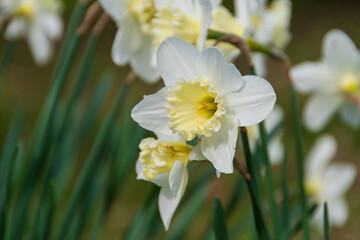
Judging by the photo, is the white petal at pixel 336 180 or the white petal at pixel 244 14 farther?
the white petal at pixel 336 180

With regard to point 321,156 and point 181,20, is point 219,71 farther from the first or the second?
point 321,156

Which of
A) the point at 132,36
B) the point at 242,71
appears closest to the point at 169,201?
the point at 132,36

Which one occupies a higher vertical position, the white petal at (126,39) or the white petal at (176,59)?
the white petal at (126,39)

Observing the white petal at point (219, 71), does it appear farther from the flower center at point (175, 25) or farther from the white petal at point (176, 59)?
the flower center at point (175, 25)

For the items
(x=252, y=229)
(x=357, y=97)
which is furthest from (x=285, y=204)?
(x=357, y=97)

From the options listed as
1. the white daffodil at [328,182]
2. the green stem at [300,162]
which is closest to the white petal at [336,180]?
the white daffodil at [328,182]

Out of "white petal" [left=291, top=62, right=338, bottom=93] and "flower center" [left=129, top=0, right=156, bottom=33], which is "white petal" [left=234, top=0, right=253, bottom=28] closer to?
"flower center" [left=129, top=0, right=156, bottom=33]

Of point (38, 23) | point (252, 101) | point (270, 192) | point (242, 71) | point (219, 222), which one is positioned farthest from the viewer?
point (242, 71)
